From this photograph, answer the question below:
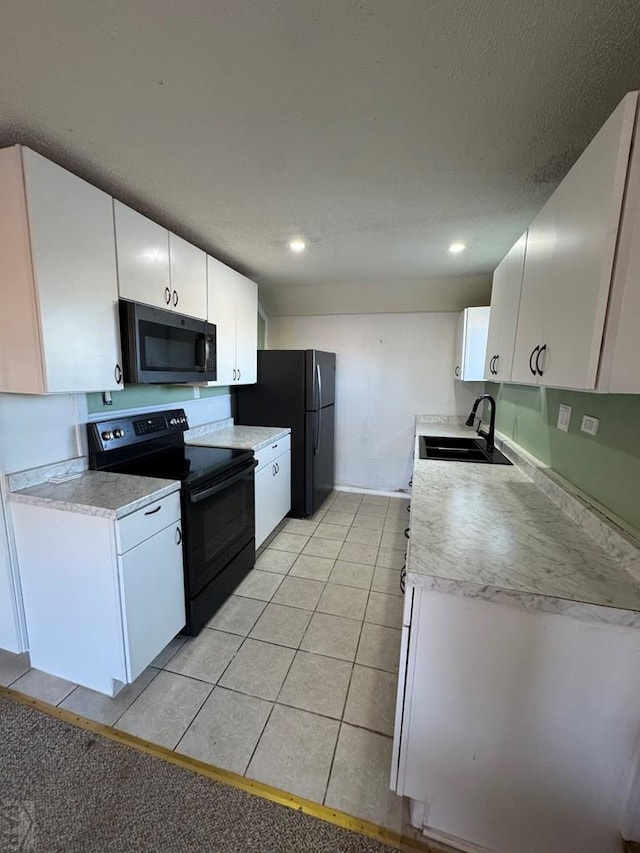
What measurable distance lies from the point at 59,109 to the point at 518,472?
8.60 feet

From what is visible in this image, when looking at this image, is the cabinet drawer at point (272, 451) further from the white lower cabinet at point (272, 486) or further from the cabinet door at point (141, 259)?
the cabinet door at point (141, 259)

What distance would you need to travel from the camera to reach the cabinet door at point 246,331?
2.87 metres

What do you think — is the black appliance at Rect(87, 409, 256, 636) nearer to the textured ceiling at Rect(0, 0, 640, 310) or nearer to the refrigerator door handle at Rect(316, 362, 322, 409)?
the refrigerator door handle at Rect(316, 362, 322, 409)

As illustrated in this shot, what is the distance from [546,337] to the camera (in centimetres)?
120

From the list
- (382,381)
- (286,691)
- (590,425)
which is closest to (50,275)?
(286,691)

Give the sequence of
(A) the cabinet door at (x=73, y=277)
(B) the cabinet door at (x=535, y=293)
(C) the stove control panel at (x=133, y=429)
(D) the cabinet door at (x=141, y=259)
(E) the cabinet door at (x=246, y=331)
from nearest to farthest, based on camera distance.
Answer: (B) the cabinet door at (x=535, y=293) < (A) the cabinet door at (x=73, y=277) < (D) the cabinet door at (x=141, y=259) < (C) the stove control panel at (x=133, y=429) < (E) the cabinet door at (x=246, y=331)

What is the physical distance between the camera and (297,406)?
10.4ft

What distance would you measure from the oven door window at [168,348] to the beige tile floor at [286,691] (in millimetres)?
1536

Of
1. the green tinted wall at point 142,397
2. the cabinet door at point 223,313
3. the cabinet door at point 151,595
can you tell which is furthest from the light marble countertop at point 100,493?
the cabinet door at point 223,313

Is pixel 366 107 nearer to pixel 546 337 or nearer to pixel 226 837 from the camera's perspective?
pixel 546 337

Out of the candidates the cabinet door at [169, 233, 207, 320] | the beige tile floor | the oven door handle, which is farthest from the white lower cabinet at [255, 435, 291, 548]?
the cabinet door at [169, 233, 207, 320]

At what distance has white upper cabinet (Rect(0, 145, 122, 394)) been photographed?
4.28 feet

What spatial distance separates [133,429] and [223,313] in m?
1.12

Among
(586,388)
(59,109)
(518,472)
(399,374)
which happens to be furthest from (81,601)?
(399,374)
